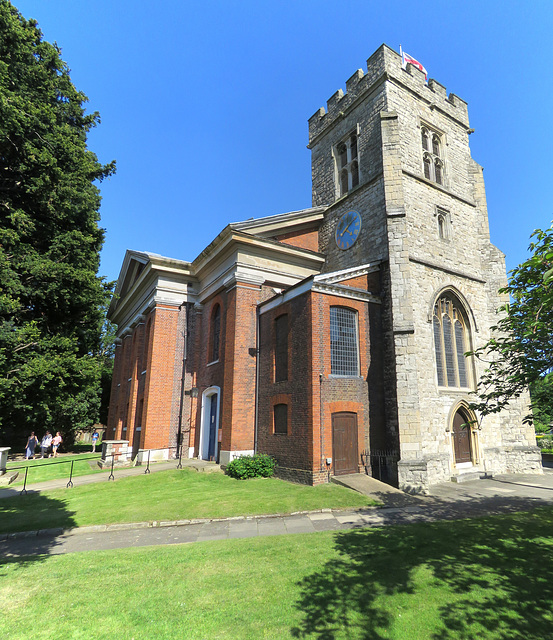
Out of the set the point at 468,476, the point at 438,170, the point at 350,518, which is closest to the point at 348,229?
the point at 438,170

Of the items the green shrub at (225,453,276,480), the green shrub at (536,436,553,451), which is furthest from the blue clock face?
the green shrub at (536,436,553,451)

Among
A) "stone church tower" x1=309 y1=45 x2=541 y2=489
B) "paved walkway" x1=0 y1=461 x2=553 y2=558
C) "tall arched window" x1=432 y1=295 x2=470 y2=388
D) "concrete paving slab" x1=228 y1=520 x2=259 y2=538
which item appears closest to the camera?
"paved walkway" x1=0 y1=461 x2=553 y2=558

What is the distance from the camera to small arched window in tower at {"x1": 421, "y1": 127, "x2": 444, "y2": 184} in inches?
760

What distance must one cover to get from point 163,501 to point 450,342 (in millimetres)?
13490

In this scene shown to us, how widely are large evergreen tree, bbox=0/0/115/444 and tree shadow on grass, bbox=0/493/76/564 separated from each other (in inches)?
220

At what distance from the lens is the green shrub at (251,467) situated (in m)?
13.9

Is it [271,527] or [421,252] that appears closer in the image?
[271,527]

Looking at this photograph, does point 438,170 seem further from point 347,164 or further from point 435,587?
point 435,587

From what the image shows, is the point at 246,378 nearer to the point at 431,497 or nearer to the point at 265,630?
the point at 431,497

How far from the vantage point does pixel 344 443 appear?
13500mm

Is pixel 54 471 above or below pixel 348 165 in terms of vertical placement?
below

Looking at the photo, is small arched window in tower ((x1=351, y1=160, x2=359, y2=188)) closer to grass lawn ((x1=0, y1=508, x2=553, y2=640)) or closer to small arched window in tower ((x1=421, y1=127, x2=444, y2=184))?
small arched window in tower ((x1=421, y1=127, x2=444, y2=184))

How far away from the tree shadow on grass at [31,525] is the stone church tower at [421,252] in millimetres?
10363

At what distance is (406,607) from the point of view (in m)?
4.73
